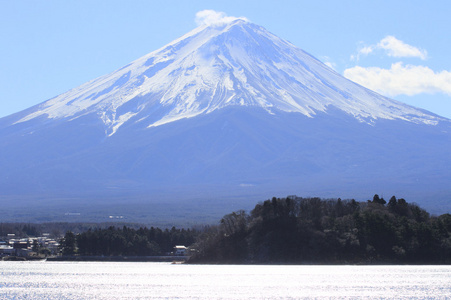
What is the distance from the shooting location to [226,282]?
58.9m

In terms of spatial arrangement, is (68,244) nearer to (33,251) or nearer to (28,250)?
(33,251)

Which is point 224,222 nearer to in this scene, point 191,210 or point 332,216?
point 332,216

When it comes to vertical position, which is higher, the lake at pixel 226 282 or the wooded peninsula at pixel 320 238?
the wooded peninsula at pixel 320 238

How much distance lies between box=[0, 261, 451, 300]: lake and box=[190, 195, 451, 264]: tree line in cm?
105

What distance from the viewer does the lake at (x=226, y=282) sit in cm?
5100

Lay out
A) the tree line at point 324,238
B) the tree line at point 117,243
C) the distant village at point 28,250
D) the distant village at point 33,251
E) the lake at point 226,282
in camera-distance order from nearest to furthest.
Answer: the lake at point 226,282
the tree line at point 324,238
the tree line at point 117,243
the distant village at point 33,251
the distant village at point 28,250

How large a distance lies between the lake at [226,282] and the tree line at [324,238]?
105cm

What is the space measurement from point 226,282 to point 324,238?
11.8 m

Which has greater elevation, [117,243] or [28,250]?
[117,243]

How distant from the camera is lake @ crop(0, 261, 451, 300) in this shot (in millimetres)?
51000

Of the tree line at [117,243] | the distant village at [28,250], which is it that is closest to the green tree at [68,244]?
the tree line at [117,243]

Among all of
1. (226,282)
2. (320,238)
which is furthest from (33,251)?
(226,282)

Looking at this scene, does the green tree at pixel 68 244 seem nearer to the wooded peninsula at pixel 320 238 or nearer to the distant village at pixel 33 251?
the distant village at pixel 33 251

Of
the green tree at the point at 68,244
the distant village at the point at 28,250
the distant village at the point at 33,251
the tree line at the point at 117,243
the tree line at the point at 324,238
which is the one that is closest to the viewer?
the tree line at the point at 324,238
